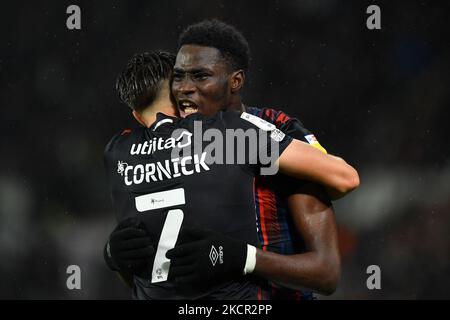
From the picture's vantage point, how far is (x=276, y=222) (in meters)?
2.68

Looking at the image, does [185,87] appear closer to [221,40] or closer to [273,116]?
[221,40]

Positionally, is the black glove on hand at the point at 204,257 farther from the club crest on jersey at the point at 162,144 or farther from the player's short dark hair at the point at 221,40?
the player's short dark hair at the point at 221,40

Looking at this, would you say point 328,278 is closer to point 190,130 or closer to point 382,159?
point 190,130

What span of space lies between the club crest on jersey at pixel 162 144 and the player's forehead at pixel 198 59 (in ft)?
1.11

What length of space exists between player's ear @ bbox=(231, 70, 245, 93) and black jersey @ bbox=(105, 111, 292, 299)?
376mm

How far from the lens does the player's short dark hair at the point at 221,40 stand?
114 inches

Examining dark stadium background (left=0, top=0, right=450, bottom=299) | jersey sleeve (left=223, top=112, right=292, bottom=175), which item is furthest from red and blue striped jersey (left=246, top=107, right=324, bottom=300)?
dark stadium background (left=0, top=0, right=450, bottom=299)

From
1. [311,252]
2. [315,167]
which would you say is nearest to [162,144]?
[315,167]

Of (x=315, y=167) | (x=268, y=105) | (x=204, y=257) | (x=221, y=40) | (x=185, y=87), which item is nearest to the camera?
(x=204, y=257)

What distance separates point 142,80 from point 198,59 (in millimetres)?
241

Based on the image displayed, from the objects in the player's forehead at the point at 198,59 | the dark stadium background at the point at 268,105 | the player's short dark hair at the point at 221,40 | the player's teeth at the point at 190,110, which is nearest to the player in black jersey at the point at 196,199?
the player's teeth at the point at 190,110

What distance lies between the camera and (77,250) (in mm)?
5523

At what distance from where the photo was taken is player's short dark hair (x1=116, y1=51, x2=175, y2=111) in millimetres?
2795

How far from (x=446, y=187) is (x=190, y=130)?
349 centimetres
